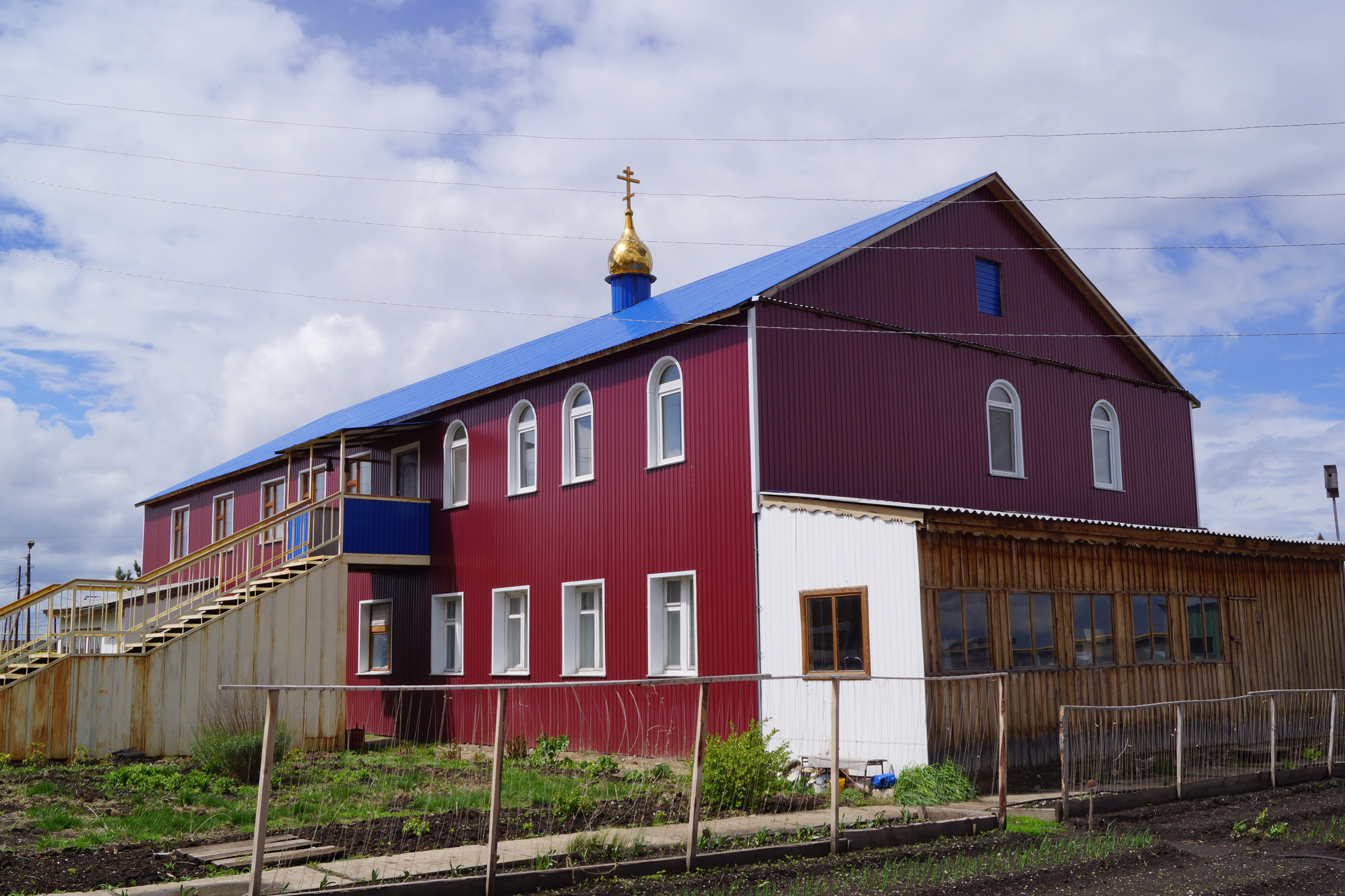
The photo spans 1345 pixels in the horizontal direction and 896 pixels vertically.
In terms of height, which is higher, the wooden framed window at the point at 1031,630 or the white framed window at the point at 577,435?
the white framed window at the point at 577,435

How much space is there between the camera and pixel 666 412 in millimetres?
18781

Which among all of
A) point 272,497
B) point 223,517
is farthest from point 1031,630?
point 223,517

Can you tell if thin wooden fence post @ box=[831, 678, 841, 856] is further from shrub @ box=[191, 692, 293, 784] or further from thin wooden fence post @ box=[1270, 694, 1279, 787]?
shrub @ box=[191, 692, 293, 784]

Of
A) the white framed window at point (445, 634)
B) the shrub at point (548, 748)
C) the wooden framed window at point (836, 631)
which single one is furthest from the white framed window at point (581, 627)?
the wooden framed window at point (836, 631)

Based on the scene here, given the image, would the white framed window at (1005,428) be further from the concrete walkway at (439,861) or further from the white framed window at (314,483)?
the white framed window at (314,483)

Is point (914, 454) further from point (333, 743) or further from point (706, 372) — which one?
point (333, 743)

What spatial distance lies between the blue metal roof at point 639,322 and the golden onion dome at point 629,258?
84.7 inches

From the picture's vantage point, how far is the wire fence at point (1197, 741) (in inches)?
493

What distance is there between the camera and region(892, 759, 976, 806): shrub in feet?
41.2

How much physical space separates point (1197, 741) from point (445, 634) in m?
14.4

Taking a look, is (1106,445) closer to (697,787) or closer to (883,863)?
(883,863)

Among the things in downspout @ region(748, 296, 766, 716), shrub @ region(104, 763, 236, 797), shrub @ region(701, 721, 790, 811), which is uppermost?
downspout @ region(748, 296, 766, 716)

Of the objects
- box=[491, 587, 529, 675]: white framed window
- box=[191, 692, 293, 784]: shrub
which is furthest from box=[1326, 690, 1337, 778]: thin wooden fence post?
box=[491, 587, 529, 675]: white framed window

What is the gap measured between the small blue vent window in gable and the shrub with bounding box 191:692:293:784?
43.0 ft
